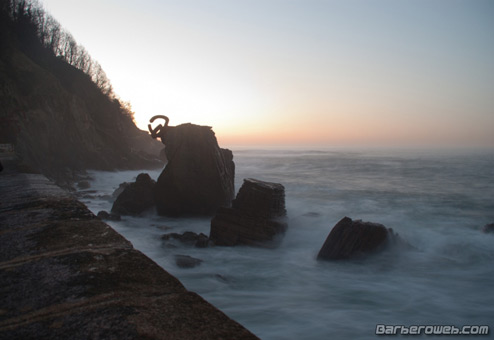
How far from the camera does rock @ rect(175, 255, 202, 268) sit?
21.9ft

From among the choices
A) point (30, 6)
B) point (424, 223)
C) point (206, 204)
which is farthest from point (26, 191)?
point (30, 6)

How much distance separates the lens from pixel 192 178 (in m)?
→ 10.5

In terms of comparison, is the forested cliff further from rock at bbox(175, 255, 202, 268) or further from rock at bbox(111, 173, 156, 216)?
rock at bbox(175, 255, 202, 268)

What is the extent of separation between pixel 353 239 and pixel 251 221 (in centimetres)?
263

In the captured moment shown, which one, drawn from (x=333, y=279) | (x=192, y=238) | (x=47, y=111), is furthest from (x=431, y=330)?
(x=47, y=111)

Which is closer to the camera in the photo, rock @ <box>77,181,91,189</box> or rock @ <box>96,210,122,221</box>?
rock @ <box>96,210,122,221</box>

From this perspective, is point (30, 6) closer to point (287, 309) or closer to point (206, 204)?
point (206, 204)

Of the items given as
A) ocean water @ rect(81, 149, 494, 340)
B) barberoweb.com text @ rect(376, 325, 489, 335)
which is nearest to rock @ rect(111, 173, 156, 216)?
ocean water @ rect(81, 149, 494, 340)

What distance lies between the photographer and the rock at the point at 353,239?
273 inches

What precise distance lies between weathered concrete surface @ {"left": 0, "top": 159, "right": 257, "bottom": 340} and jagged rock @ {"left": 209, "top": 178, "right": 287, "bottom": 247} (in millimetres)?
6014

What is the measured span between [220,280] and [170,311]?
5.30 meters

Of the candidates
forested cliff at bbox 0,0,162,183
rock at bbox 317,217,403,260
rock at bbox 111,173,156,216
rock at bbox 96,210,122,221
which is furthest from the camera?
forested cliff at bbox 0,0,162,183

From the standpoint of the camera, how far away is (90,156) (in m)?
24.9

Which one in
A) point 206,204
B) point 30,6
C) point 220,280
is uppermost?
point 30,6
